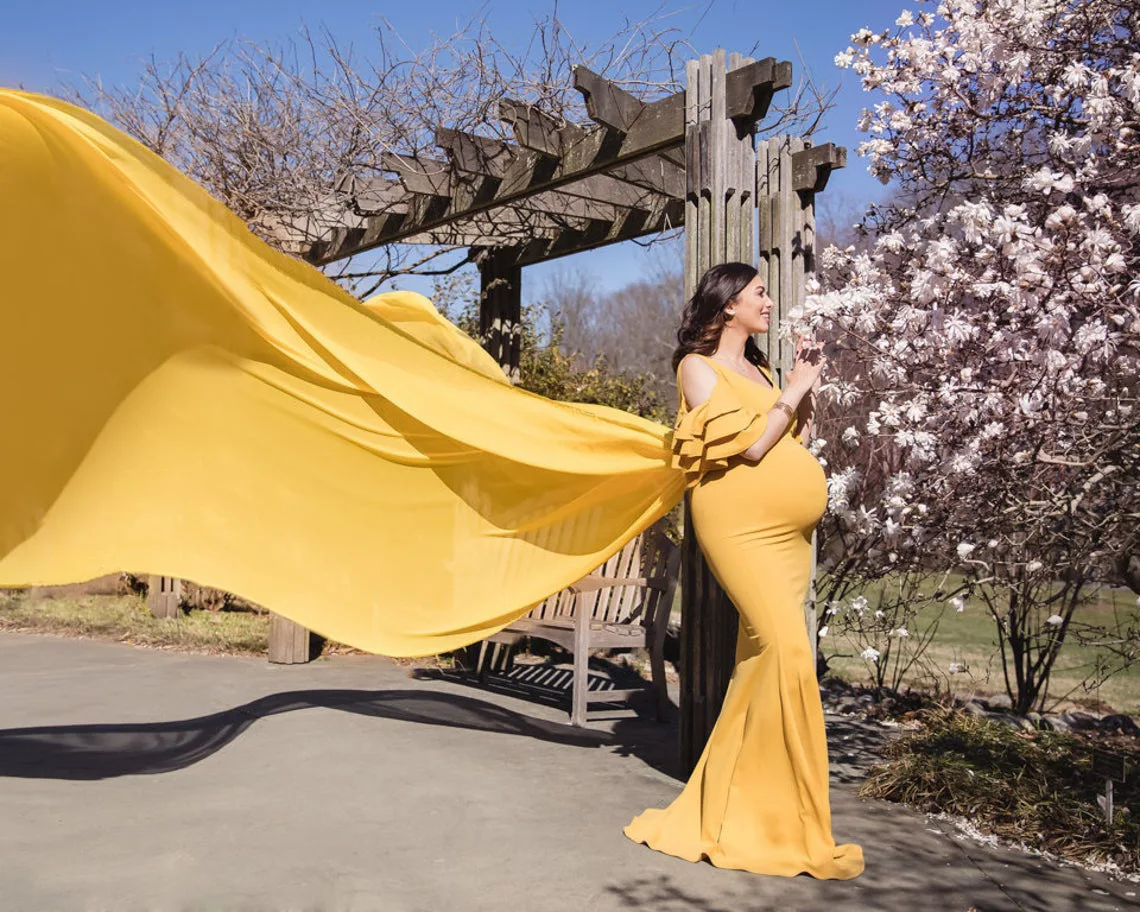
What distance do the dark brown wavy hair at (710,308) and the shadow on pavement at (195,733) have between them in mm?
2394

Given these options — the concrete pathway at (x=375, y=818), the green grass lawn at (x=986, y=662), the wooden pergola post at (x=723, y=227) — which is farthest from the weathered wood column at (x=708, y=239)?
the green grass lawn at (x=986, y=662)

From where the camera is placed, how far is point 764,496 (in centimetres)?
407

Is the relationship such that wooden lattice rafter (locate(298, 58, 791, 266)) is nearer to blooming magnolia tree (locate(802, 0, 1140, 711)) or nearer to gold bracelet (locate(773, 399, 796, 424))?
blooming magnolia tree (locate(802, 0, 1140, 711))

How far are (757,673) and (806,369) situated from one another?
117 centimetres

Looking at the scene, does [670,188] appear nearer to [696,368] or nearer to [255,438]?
[696,368]

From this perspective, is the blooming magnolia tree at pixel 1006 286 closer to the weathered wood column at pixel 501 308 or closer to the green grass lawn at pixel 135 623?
the weathered wood column at pixel 501 308

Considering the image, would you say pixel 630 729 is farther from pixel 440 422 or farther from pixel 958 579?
pixel 958 579

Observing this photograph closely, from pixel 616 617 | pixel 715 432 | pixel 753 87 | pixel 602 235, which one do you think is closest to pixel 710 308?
pixel 715 432

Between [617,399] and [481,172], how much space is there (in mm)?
4007

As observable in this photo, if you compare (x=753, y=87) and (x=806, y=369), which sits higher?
(x=753, y=87)

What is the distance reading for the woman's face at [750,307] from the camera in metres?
4.30

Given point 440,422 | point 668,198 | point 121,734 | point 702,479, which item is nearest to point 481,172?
point 668,198

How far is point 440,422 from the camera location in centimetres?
441

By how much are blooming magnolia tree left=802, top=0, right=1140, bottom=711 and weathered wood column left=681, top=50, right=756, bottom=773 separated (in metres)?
0.52
